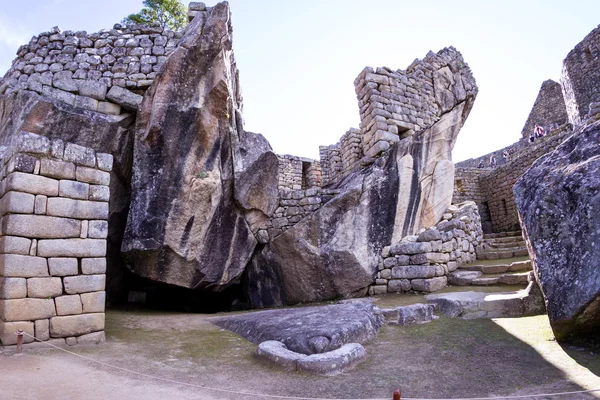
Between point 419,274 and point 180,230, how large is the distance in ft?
17.0

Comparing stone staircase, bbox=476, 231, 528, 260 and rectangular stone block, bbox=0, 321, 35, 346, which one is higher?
stone staircase, bbox=476, 231, 528, 260

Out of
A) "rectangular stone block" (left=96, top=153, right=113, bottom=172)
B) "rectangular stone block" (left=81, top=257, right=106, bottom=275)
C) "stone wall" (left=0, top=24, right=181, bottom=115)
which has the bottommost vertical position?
"rectangular stone block" (left=81, top=257, right=106, bottom=275)

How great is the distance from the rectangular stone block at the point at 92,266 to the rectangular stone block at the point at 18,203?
2.86 ft

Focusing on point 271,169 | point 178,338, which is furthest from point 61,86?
point 178,338

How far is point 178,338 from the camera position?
199 inches

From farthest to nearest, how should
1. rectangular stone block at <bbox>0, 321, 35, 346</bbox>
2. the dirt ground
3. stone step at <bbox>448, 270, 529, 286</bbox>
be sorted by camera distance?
stone step at <bbox>448, 270, 529, 286</bbox>
rectangular stone block at <bbox>0, 321, 35, 346</bbox>
the dirt ground

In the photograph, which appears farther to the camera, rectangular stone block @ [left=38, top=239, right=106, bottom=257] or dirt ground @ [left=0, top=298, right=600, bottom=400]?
rectangular stone block @ [left=38, top=239, right=106, bottom=257]

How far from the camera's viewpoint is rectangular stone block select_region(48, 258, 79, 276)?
14.5 feet

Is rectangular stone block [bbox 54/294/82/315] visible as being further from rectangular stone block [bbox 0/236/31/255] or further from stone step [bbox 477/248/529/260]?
stone step [bbox 477/248/529/260]

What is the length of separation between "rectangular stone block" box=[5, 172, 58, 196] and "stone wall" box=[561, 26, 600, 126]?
2050 cm

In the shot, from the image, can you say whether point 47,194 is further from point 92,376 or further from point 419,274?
point 419,274

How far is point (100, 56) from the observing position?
8.96 meters

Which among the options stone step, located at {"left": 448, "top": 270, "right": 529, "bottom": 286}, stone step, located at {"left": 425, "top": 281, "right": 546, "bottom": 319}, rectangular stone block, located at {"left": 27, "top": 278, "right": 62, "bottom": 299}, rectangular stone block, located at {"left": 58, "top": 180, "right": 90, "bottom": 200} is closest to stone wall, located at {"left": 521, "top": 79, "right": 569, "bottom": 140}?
stone step, located at {"left": 448, "top": 270, "right": 529, "bottom": 286}

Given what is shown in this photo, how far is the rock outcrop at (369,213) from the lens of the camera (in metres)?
8.44
